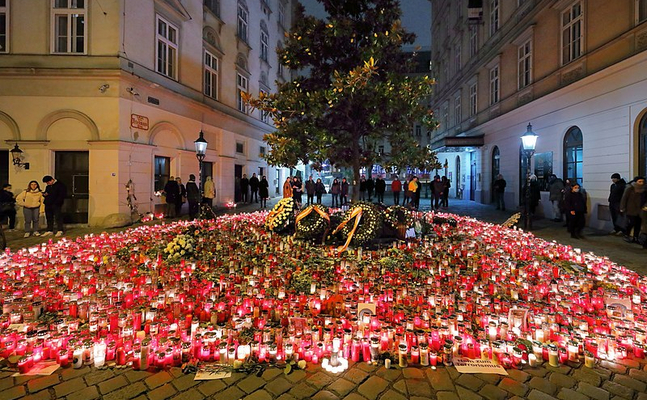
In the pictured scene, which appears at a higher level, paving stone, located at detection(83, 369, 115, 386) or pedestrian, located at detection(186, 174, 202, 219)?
pedestrian, located at detection(186, 174, 202, 219)

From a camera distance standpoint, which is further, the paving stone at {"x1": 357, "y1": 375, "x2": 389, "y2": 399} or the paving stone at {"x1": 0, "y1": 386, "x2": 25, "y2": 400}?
the paving stone at {"x1": 357, "y1": 375, "x2": 389, "y2": 399}

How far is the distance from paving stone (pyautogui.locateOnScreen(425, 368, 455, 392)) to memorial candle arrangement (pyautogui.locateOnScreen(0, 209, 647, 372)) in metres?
0.11

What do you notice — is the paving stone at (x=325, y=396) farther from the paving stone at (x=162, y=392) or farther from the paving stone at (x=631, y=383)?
the paving stone at (x=631, y=383)

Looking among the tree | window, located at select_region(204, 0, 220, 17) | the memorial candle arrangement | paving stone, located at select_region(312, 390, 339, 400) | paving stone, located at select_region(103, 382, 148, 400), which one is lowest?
paving stone, located at select_region(312, 390, 339, 400)

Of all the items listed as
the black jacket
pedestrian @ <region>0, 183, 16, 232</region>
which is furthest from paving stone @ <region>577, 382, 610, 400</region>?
pedestrian @ <region>0, 183, 16, 232</region>

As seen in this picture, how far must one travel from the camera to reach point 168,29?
606 inches

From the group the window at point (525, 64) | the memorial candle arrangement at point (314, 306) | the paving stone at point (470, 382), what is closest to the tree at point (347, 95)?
the memorial candle arrangement at point (314, 306)

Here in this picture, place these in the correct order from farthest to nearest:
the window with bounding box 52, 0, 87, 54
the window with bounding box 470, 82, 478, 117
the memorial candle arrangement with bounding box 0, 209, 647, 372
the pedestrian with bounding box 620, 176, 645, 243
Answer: the window with bounding box 470, 82, 478, 117 → the window with bounding box 52, 0, 87, 54 → the pedestrian with bounding box 620, 176, 645, 243 → the memorial candle arrangement with bounding box 0, 209, 647, 372

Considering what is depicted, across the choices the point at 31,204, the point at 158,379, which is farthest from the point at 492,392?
the point at 31,204

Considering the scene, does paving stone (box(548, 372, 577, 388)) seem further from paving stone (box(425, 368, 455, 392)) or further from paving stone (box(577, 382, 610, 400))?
paving stone (box(425, 368, 455, 392))

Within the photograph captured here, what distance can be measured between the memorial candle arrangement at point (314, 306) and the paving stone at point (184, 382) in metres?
0.26

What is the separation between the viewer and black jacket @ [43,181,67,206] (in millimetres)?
10695

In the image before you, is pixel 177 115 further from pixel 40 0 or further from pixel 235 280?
pixel 235 280

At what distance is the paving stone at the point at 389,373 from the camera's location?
307 centimetres
